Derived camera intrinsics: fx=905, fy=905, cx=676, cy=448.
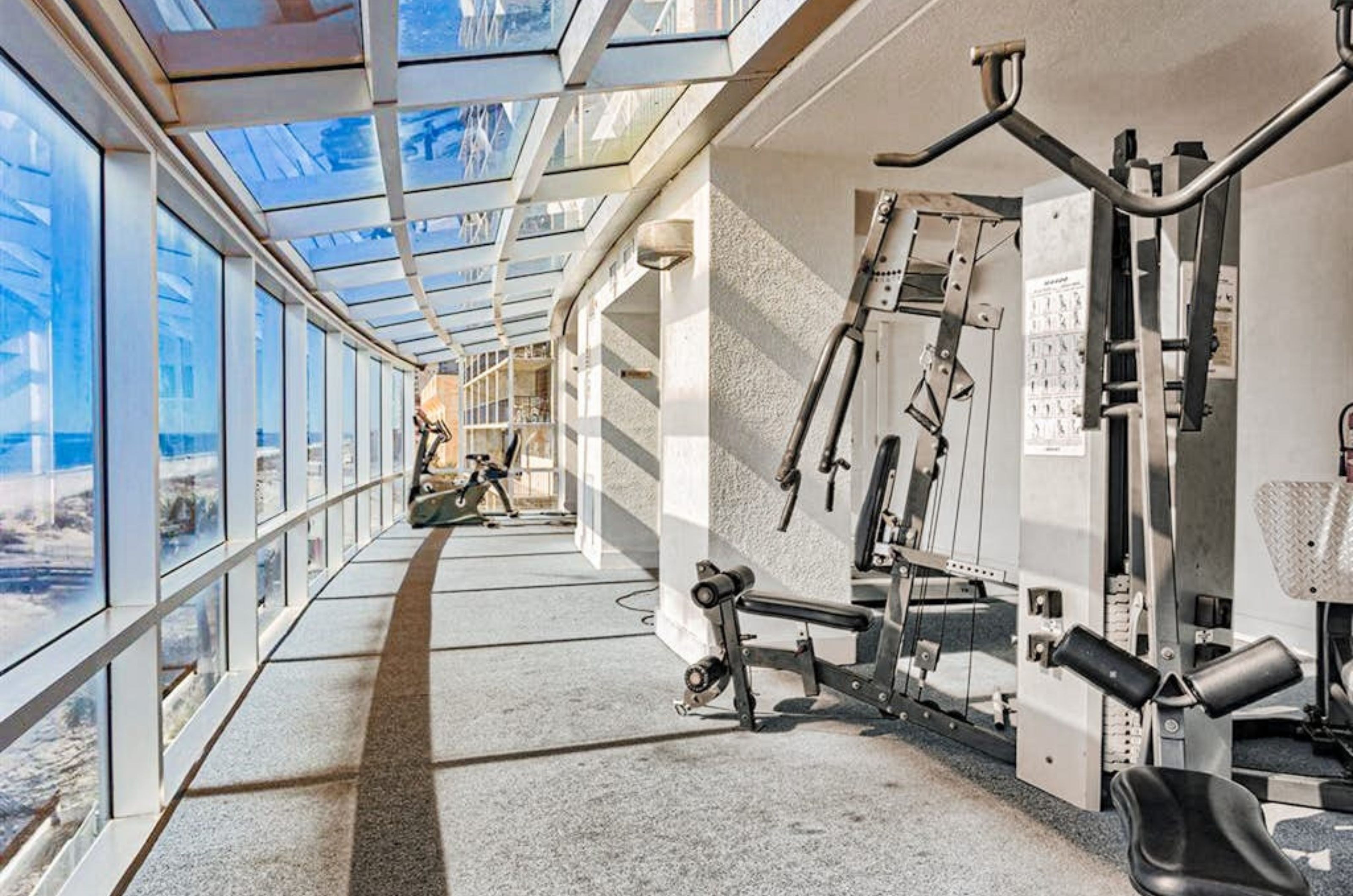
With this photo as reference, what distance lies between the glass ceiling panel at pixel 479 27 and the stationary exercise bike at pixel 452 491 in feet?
28.7

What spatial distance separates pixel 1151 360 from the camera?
202 cm

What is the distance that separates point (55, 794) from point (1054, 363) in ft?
11.4

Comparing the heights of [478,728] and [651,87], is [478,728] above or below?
below

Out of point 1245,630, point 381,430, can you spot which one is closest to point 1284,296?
point 1245,630

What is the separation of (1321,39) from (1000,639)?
3547 millimetres

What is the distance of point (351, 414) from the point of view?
10.2m

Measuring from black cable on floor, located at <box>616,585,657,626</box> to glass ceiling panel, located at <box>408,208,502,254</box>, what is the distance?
2823 mm

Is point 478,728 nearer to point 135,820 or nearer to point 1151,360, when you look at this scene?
point 135,820

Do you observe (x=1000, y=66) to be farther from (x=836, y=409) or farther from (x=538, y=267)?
(x=538, y=267)

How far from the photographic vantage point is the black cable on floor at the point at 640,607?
6.06m

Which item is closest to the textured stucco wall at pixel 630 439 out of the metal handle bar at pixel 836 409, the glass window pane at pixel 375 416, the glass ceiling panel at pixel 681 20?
the glass window pane at pixel 375 416

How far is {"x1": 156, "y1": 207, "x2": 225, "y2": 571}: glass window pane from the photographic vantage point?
4.07 metres

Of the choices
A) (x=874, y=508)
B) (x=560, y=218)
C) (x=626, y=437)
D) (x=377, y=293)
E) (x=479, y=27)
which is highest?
(x=560, y=218)

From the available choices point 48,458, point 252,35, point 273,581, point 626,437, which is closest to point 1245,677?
point 48,458
